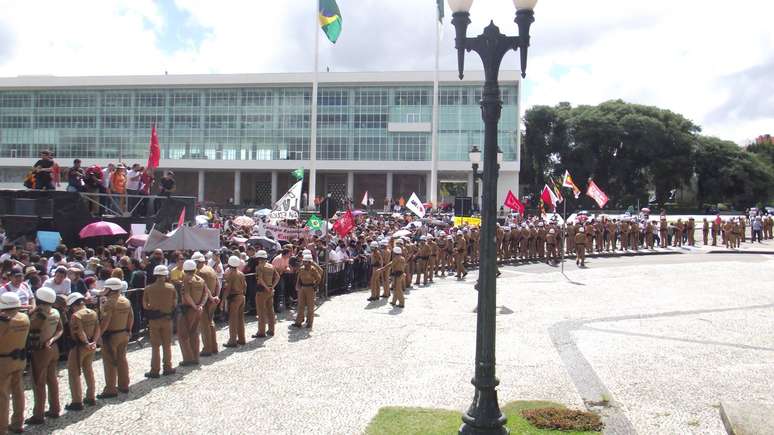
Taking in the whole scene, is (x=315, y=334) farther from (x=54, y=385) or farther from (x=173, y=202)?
(x=173, y=202)

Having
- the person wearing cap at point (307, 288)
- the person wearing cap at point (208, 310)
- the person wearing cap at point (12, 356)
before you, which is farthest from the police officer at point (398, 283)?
the person wearing cap at point (12, 356)

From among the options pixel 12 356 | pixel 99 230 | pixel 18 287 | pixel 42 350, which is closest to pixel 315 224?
pixel 99 230

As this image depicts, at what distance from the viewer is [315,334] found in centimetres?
1288

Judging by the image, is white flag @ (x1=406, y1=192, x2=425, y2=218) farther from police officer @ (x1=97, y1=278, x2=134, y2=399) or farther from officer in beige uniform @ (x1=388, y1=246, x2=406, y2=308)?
police officer @ (x1=97, y1=278, x2=134, y2=399)

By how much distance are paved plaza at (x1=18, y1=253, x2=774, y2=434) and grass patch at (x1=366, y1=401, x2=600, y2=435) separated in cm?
23

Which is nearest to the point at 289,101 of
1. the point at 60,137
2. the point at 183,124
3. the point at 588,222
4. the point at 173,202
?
the point at 183,124

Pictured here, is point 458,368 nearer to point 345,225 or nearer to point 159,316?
point 159,316

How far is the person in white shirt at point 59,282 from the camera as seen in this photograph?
1012 centimetres

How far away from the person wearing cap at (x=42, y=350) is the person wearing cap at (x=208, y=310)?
308 cm

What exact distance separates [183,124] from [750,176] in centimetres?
6266

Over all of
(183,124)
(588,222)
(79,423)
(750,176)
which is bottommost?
(79,423)

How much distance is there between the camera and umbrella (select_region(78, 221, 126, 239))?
53.5 ft

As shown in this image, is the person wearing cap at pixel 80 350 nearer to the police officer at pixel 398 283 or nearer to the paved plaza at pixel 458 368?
the paved plaza at pixel 458 368

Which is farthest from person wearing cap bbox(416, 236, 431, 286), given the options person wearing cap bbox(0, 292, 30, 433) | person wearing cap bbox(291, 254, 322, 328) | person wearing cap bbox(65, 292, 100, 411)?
person wearing cap bbox(0, 292, 30, 433)
